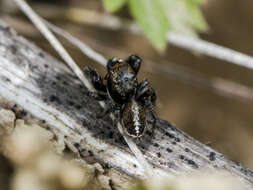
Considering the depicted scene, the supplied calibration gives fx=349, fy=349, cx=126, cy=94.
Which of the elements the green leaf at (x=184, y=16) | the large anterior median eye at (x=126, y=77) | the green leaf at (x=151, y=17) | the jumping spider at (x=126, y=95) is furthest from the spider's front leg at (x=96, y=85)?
the green leaf at (x=184, y=16)

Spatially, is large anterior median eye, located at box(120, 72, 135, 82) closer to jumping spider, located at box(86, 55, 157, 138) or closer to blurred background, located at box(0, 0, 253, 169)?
jumping spider, located at box(86, 55, 157, 138)

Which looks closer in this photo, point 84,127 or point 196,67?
point 84,127

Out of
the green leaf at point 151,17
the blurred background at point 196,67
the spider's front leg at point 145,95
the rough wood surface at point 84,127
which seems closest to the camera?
the rough wood surface at point 84,127

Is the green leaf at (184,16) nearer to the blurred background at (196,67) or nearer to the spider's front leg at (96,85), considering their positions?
the blurred background at (196,67)

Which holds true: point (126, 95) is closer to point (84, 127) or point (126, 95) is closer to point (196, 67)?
point (84, 127)

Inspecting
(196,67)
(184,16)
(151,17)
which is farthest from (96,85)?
(196,67)
